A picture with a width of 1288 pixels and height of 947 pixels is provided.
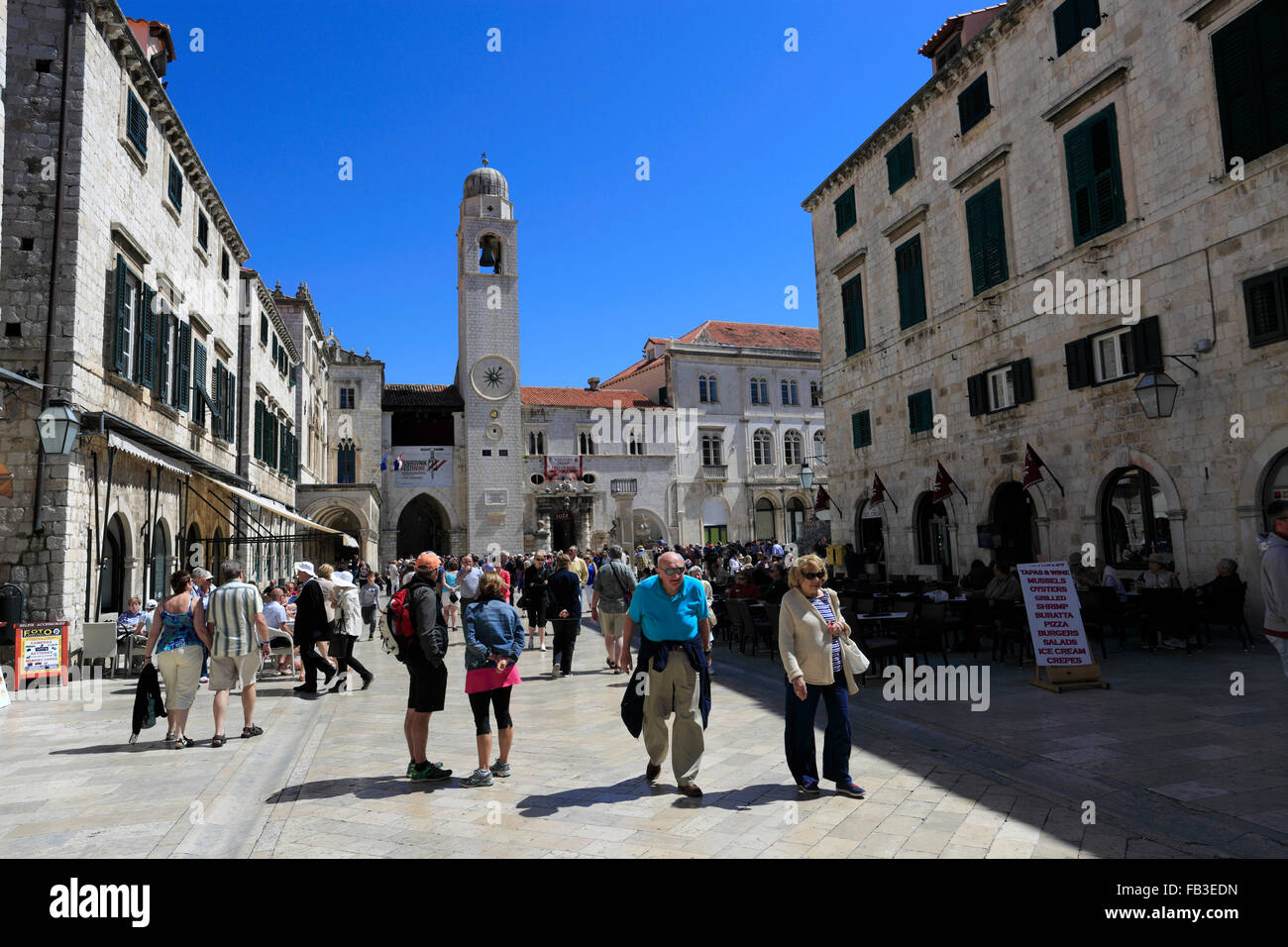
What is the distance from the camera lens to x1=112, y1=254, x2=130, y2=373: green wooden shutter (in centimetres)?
1191

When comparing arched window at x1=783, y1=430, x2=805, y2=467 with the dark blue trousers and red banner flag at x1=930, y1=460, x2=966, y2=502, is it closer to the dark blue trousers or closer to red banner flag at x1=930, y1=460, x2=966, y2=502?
red banner flag at x1=930, y1=460, x2=966, y2=502

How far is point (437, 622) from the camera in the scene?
229 inches

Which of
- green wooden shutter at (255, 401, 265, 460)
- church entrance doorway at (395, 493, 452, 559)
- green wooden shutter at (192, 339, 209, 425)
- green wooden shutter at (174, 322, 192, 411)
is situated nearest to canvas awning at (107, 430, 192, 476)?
green wooden shutter at (174, 322, 192, 411)

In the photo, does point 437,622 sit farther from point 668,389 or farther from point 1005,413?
point 668,389

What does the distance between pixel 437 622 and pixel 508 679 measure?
70 cm

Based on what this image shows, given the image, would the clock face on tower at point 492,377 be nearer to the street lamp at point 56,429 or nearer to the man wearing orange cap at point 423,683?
the street lamp at point 56,429

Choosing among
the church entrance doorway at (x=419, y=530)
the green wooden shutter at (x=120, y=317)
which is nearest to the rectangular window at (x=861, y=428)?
the green wooden shutter at (x=120, y=317)

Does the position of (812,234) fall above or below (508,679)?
above

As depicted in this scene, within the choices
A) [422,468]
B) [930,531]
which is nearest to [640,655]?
[930,531]

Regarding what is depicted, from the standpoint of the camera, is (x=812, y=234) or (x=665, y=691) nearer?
(x=665, y=691)

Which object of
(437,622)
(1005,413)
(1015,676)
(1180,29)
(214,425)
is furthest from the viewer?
(214,425)

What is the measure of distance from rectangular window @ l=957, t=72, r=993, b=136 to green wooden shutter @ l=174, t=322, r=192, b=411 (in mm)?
16701
